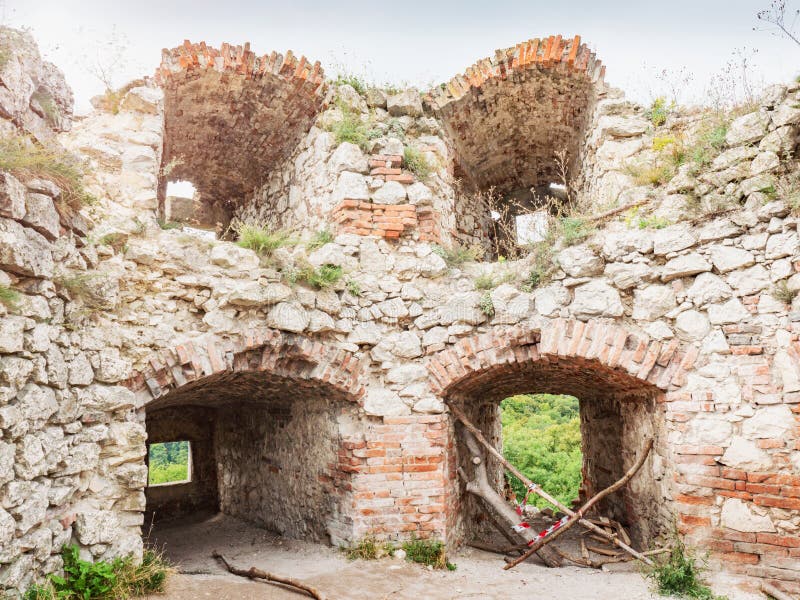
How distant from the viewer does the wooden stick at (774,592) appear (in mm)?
3750

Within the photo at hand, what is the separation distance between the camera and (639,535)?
216 inches

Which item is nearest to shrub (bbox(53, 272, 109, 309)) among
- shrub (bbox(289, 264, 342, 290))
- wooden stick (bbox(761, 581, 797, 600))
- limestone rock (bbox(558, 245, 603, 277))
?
shrub (bbox(289, 264, 342, 290))

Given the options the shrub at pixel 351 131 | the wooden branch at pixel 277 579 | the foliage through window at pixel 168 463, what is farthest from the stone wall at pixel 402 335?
the foliage through window at pixel 168 463

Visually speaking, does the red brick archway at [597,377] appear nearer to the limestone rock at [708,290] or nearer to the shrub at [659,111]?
the limestone rock at [708,290]

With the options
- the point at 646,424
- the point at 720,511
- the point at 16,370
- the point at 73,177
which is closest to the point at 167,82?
the point at 73,177

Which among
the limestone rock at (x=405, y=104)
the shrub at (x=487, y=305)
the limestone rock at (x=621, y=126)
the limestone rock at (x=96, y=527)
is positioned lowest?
the limestone rock at (x=96, y=527)

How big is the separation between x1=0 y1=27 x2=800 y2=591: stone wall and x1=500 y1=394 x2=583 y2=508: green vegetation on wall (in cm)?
653

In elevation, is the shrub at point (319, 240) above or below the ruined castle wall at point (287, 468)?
above

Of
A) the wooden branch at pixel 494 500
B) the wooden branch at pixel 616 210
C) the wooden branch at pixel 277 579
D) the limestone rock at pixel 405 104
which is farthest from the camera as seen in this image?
the limestone rock at pixel 405 104

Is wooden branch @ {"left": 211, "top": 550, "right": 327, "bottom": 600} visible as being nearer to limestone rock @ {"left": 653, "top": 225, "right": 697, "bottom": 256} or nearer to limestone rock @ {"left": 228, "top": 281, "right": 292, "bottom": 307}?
limestone rock @ {"left": 228, "top": 281, "right": 292, "bottom": 307}

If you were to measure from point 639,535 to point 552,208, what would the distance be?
16.9 feet

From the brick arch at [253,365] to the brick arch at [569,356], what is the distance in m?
0.87

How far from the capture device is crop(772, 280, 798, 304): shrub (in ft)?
13.3

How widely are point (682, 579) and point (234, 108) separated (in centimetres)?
633
